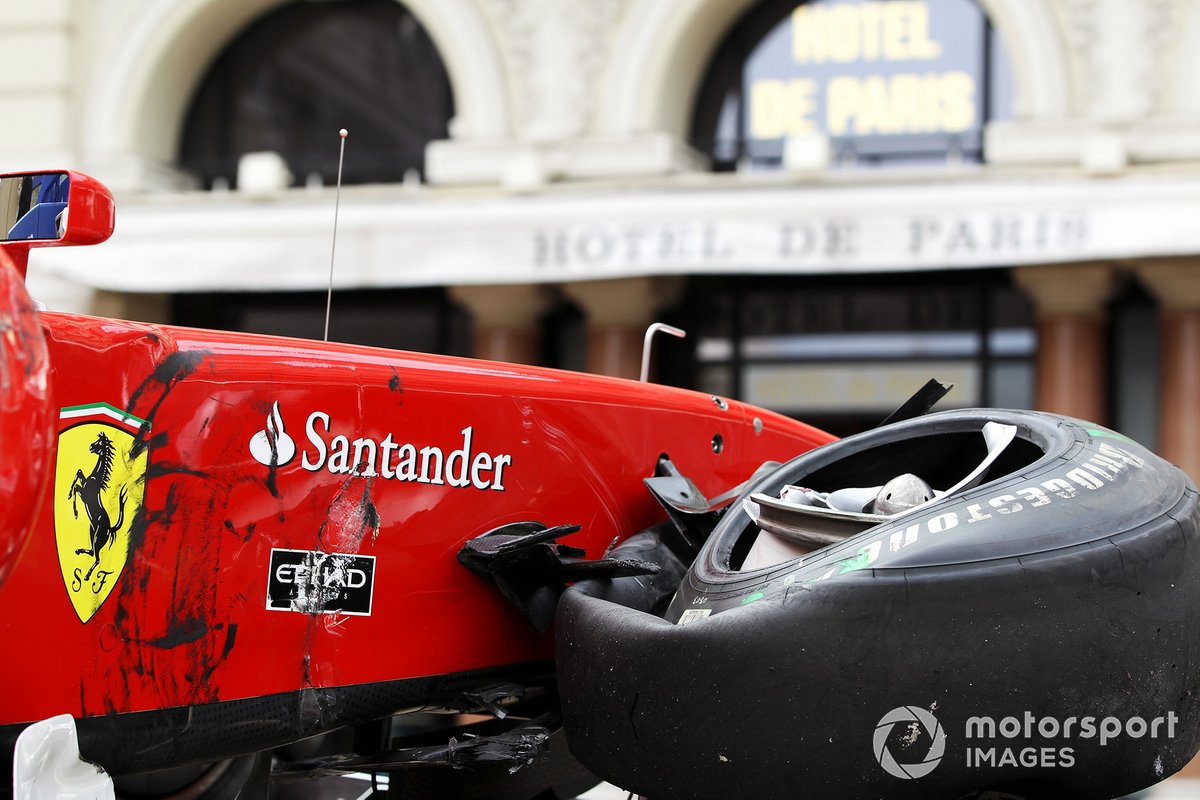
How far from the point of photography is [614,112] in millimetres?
8734

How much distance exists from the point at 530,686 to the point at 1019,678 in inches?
41.6

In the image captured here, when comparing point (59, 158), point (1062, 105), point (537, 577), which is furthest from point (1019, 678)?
point (59, 158)

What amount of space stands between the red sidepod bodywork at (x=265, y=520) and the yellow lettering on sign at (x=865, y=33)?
6.54 metres

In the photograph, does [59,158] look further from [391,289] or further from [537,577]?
[537,577]

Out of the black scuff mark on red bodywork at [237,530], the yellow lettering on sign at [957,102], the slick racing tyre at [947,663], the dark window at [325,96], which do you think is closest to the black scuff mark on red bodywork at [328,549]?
the black scuff mark on red bodywork at [237,530]

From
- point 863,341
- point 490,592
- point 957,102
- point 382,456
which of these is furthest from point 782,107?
point 382,456

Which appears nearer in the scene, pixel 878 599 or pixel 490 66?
pixel 878 599

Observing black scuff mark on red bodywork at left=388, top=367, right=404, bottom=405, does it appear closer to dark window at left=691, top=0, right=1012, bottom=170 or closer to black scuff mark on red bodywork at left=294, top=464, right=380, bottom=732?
black scuff mark on red bodywork at left=294, top=464, right=380, bottom=732

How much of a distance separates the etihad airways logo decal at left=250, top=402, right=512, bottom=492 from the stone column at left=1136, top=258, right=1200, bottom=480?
19.6ft

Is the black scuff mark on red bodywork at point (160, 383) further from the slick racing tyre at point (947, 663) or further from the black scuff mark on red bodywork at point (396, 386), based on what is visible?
the slick racing tyre at point (947, 663)

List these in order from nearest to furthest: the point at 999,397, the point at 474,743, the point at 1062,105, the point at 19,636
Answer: the point at 19,636, the point at 474,743, the point at 1062,105, the point at 999,397

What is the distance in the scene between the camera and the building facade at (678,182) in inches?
283

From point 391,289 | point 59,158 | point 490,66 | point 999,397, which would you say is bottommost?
point 999,397

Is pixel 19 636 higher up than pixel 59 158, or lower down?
lower down
